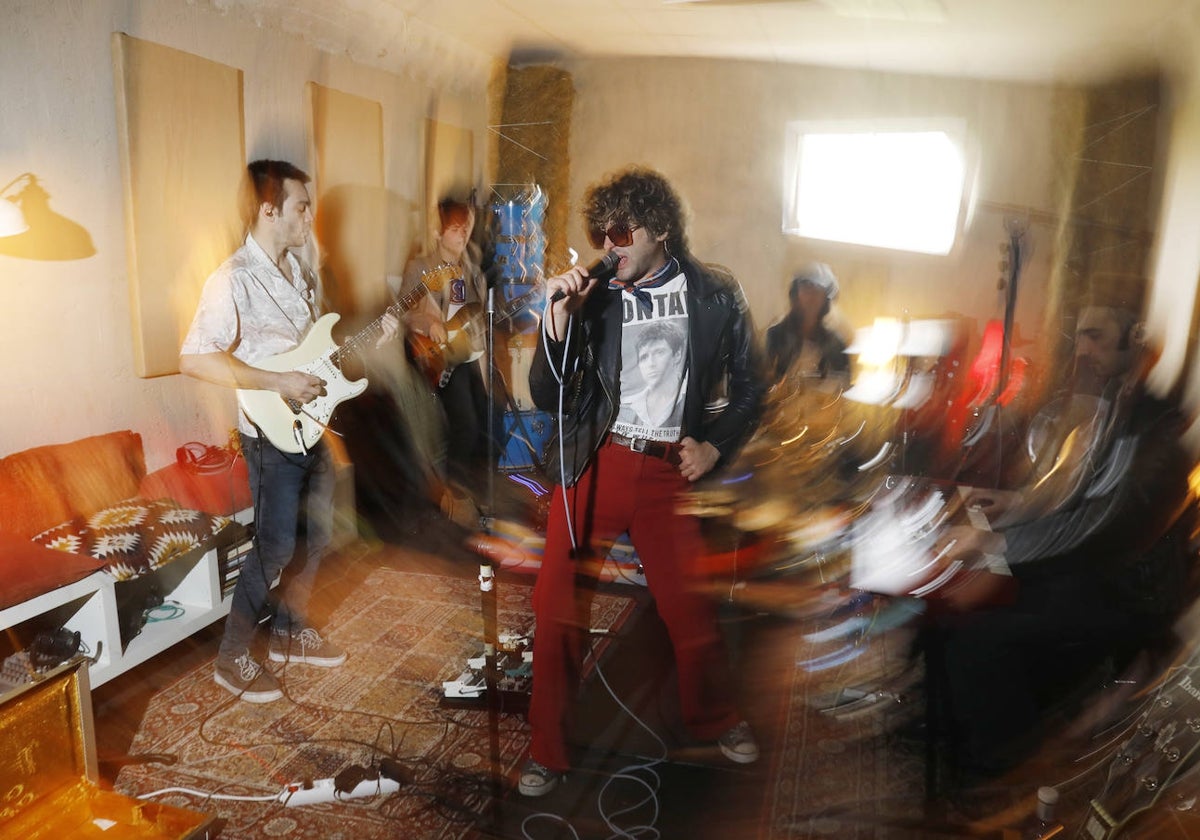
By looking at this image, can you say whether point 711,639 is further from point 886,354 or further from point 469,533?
point 469,533

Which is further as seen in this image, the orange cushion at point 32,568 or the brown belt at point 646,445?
the brown belt at point 646,445

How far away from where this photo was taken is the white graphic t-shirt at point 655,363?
1.92 meters

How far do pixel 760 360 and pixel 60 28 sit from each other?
1.88 m

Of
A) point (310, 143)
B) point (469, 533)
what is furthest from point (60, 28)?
point (469, 533)

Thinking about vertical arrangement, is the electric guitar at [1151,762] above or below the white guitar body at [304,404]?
below

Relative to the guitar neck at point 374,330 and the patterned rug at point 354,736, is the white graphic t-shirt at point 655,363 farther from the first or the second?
the patterned rug at point 354,736

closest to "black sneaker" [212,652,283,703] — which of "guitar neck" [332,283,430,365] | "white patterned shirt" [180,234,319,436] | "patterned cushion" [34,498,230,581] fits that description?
"patterned cushion" [34,498,230,581]

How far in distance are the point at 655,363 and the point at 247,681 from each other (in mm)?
1442

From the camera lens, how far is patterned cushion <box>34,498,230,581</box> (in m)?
2.07

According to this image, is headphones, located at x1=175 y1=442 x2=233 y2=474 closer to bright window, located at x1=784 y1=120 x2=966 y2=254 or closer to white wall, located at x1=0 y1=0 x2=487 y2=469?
white wall, located at x1=0 y1=0 x2=487 y2=469

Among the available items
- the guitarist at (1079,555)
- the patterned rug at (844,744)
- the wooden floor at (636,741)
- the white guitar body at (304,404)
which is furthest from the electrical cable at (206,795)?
the guitarist at (1079,555)

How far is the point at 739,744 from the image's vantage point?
80.4 inches

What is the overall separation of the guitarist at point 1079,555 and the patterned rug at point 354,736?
107 centimetres

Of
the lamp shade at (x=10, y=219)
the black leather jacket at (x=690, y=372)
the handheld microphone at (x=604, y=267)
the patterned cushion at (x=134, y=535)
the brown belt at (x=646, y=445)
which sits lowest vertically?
the patterned cushion at (x=134, y=535)
